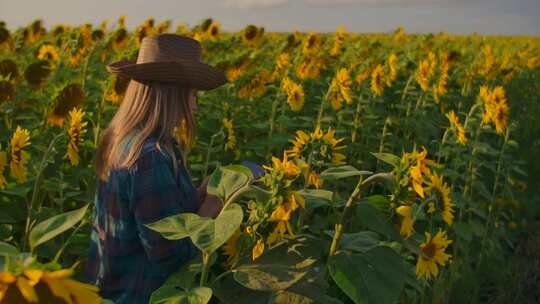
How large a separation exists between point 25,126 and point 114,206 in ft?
5.45

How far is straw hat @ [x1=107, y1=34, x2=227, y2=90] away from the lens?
190 centimetres

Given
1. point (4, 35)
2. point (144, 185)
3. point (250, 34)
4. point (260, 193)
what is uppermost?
point (250, 34)

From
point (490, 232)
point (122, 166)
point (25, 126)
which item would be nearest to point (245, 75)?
point (25, 126)

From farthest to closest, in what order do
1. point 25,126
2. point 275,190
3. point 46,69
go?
point 46,69, point 25,126, point 275,190

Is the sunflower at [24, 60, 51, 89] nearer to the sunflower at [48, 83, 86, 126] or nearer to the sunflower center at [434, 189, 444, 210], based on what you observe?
the sunflower at [48, 83, 86, 126]

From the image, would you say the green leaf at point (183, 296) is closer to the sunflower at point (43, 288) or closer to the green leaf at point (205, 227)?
the green leaf at point (205, 227)

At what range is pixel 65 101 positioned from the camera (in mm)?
2764

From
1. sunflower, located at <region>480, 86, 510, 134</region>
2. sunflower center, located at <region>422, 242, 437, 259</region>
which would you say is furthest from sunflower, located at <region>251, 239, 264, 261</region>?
sunflower, located at <region>480, 86, 510, 134</region>

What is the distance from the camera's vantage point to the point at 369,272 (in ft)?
4.24

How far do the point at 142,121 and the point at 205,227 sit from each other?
0.72 m

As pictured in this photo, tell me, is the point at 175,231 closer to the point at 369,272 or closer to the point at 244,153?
the point at 369,272

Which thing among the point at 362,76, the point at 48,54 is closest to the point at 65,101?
the point at 362,76

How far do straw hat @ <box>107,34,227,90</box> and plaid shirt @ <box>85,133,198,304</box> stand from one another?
0.67 ft

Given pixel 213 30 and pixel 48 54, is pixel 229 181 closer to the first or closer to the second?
pixel 48 54
